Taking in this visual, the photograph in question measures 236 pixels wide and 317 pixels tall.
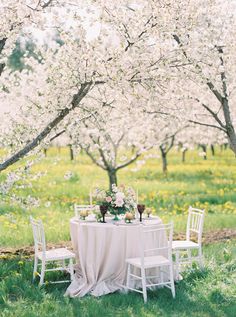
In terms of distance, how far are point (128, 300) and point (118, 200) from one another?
6.17 feet

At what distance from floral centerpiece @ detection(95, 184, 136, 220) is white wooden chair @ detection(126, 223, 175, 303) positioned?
76 centimetres

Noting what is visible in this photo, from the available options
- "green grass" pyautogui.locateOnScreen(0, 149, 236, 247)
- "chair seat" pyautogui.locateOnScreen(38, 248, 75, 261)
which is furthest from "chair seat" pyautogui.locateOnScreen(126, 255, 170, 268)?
"green grass" pyautogui.locateOnScreen(0, 149, 236, 247)

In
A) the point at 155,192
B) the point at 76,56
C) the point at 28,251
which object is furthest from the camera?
the point at 155,192

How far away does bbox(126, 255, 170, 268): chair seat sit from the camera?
26.3 ft

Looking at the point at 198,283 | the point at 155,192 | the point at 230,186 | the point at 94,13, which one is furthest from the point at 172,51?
the point at 230,186

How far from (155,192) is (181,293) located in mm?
12262

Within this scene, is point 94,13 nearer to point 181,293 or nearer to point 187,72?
point 187,72

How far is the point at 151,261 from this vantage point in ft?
26.9

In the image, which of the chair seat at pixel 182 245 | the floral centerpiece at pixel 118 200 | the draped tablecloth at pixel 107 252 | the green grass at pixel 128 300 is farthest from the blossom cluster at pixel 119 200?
the green grass at pixel 128 300

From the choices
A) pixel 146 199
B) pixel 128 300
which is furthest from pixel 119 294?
pixel 146 199

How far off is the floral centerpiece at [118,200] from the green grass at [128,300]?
138 centimetres

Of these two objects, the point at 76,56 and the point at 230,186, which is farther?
the point at 230,186

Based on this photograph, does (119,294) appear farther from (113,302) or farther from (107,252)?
(107,252)

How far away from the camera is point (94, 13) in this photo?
834cm
